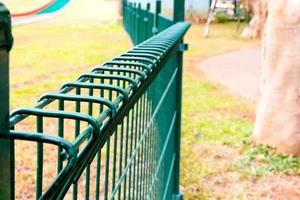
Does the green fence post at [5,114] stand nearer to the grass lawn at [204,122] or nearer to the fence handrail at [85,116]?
the fence handrail at [85,116]

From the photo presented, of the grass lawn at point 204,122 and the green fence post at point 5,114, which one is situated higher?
the green fence post at point 5,114

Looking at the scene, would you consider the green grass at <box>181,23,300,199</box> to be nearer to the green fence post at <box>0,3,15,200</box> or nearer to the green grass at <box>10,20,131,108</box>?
the green grass at <box>10,20,131,108</box>

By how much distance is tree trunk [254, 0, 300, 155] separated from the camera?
3.33 metres

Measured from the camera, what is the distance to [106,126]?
642mm

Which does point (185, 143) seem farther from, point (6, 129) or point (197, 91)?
point (6, 129)

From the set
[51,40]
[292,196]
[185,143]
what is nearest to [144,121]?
[292,196]

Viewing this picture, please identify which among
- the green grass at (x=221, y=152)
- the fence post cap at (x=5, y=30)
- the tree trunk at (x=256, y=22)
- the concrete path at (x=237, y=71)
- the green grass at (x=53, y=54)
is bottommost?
the concrete path at (x=237, y=71)

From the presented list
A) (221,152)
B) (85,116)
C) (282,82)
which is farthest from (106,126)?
(221,152)

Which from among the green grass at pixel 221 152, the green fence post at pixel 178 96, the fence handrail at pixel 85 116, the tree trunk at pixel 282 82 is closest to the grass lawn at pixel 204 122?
the green grass at pixel 221 152

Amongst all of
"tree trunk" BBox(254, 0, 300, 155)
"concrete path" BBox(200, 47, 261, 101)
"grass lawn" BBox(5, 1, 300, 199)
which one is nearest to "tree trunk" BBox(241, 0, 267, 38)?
"grass lawn" BBox(5, 1, 300, 199)

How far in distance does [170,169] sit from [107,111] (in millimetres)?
1628

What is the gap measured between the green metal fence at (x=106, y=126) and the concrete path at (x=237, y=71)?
3770 millimetres

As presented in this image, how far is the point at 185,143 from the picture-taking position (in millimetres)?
3822

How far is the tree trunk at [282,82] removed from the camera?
10.9ft
